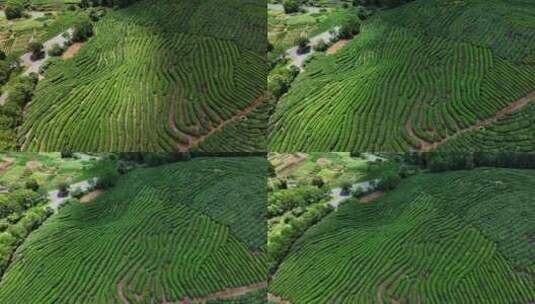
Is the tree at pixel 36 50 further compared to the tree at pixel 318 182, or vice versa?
the tree at pixel 36 50

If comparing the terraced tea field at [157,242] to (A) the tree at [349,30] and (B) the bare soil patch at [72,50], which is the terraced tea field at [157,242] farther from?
(A) the tree at [349,30]

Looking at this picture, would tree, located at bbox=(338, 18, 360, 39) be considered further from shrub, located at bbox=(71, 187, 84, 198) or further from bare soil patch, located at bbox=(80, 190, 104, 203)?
shrub, located at bbox=(71, 187, 84, 198)

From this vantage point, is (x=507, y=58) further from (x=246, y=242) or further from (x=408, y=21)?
(x=246, y=242)

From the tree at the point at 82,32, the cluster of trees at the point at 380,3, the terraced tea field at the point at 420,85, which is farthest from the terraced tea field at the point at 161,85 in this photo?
the cluster of trees at the point at 380,3

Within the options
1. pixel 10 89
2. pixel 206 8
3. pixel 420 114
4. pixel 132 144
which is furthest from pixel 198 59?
pixel 420 114

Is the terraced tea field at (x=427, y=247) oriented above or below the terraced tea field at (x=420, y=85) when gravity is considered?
below
